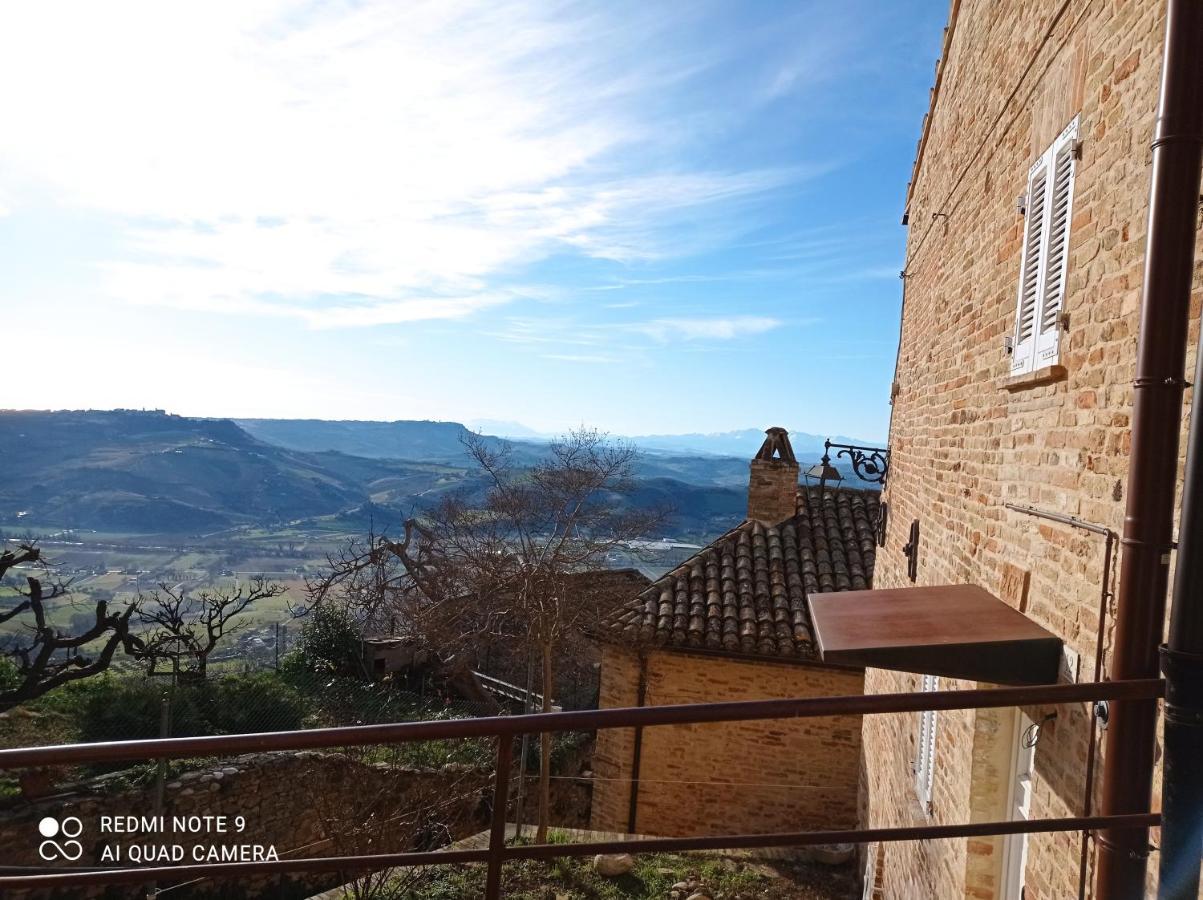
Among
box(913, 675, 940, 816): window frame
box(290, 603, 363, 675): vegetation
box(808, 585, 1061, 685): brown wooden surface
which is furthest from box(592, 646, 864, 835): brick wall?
box(290, 603, 363, 675): vegetation

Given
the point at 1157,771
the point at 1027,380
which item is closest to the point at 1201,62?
the point at 1027,380

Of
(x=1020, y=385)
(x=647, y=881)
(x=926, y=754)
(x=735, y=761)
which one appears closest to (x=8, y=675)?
(x=647, y=881)

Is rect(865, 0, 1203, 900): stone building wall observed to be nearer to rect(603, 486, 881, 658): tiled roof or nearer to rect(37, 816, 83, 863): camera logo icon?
rect(603, 486, 881, 658): tiled roof

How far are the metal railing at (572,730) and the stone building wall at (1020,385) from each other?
0.70 meters

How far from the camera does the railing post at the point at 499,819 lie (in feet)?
6.65

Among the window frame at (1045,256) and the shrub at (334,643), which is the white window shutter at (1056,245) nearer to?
the window frame at (1045,256)

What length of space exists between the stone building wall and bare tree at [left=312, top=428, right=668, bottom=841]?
5642 millimetres

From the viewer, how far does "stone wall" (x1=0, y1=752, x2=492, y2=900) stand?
8.94m

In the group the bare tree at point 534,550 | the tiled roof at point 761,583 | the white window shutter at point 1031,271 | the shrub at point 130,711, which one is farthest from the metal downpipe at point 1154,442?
the shrub at point 130,711

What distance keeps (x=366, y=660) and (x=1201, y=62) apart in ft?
56.5

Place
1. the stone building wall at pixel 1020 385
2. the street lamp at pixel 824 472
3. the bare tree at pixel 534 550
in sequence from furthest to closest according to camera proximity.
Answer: the street lamp at pixel 824 472
the bare tree at pixel 534 550
the stone building wall at pixel 1020 385

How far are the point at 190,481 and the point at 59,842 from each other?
4944cm

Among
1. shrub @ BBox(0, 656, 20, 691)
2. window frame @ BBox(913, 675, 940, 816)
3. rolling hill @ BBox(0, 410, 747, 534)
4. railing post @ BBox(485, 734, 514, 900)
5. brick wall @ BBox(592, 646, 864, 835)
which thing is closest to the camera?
railing post @ BBox(485, 734, 514, 900)

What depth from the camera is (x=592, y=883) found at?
27.0ft
